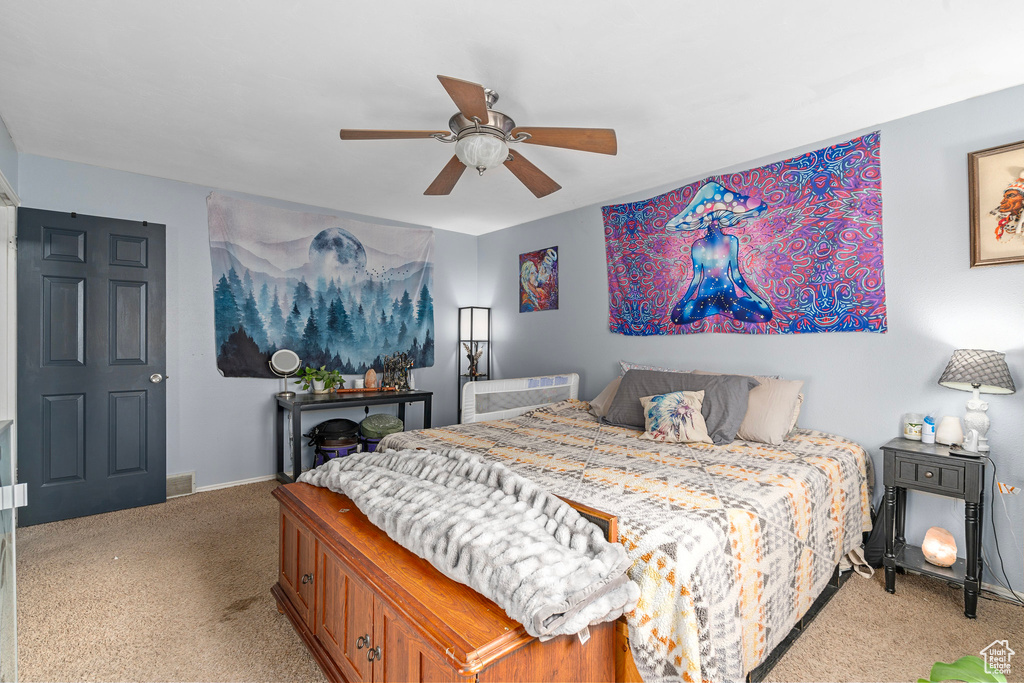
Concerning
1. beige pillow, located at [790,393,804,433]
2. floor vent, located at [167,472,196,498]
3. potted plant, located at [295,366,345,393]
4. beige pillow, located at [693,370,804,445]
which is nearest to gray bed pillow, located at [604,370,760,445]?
beige pillow, located at [693,370,804,445]

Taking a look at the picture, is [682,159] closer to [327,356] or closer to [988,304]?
[988,304]

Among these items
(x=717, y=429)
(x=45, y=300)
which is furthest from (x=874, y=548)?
(x=45, y=300)

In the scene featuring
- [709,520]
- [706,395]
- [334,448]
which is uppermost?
[706,395]

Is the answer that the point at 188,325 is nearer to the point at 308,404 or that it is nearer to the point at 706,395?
the point at 308,404

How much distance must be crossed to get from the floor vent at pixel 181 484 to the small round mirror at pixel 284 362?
97 centimetres

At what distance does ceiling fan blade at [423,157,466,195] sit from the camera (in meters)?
2.40

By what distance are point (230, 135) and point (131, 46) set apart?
0.83m

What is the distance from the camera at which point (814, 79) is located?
2.16 m

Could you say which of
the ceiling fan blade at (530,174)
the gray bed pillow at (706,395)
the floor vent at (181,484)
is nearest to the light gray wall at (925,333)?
the gray bed pillow at (706,395)

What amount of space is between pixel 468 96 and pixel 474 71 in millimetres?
426

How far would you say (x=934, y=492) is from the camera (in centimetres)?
217

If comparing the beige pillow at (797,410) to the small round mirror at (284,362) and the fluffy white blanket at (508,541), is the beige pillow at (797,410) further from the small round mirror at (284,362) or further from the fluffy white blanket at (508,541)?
the small round mirror at (284,362)

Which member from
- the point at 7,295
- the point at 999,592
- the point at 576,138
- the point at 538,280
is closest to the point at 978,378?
the point at 999,592

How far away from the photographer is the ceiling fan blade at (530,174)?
2363 mm
